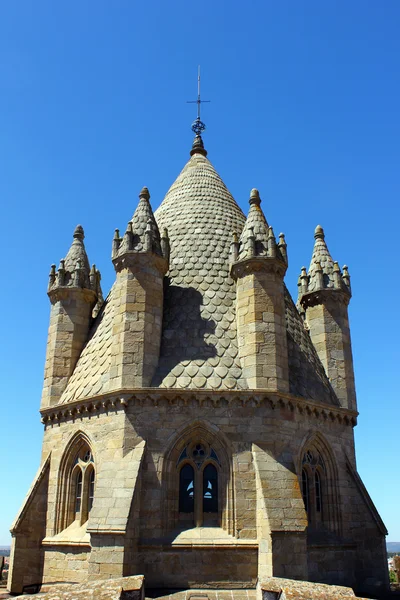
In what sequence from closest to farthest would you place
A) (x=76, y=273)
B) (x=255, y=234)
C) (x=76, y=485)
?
(x=76, y=485)
(x=255, y=234)
(x=76, y=273)

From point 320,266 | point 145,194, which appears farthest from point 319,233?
point 145,194

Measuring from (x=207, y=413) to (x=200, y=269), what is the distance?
19.4ft

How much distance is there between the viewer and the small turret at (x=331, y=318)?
66.5 feet

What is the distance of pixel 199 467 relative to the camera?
15961 mm

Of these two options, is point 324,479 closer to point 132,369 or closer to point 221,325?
point 221,325

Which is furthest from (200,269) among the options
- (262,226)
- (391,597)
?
(391,597)

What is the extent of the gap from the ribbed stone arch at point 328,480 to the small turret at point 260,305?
2.30 meters

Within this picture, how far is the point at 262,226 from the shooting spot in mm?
19141

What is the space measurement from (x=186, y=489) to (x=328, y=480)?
15.9 feet

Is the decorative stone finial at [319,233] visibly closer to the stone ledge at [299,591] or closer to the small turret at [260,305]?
the small turret at [260,305]

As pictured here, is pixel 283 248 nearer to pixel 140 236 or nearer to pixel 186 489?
pixel 140 236

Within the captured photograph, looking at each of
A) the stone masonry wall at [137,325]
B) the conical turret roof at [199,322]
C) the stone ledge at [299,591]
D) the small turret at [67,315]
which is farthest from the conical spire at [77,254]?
the stone ledge at [299,591]

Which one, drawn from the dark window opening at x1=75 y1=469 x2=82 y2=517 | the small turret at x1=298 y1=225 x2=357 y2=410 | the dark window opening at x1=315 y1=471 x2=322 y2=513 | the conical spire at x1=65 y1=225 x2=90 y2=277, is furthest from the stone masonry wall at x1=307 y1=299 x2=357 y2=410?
the dark window opening at x1=75 y1=469 x2=82 y2=517

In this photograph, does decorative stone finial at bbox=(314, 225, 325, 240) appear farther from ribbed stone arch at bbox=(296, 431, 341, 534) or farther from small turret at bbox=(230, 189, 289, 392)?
ribbed stone arch at bbox=(296, 431, 341, 534)
